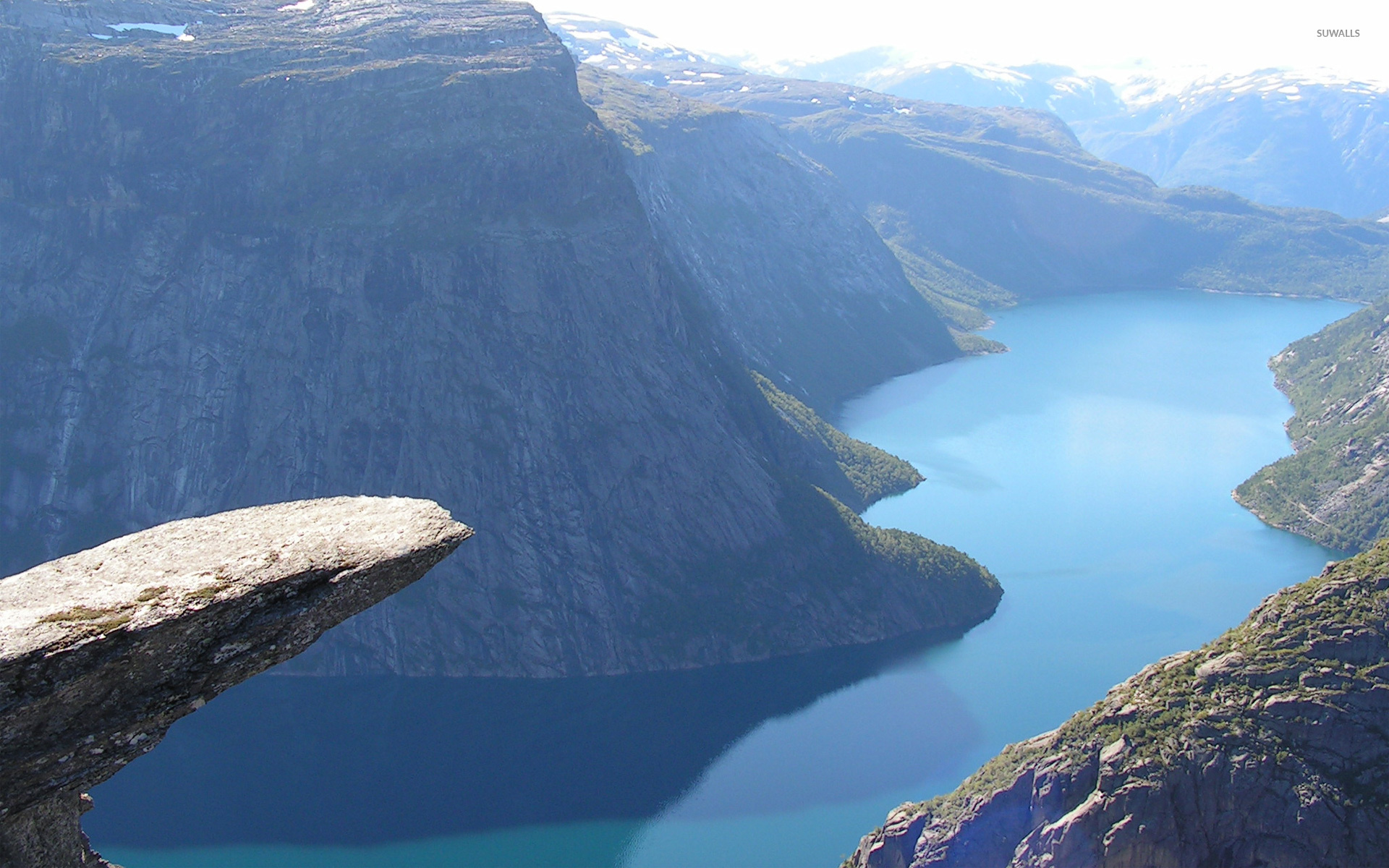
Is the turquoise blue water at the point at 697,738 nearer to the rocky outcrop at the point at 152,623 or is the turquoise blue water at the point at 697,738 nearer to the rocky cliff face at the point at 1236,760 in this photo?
the rocky cliff face at the point at 1236,760

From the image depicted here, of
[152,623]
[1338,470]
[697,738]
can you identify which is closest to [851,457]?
[1338,470]

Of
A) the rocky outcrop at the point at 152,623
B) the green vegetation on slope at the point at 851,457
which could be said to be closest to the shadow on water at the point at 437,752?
the green vegetation on slope at the point at 851,457

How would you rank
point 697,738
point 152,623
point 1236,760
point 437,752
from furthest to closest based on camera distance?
point 697,738, point 437,752, point 1236,760, point 152,623

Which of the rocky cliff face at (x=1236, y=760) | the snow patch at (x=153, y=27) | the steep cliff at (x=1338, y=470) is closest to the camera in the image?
the rocky cliff face at (x=1236, y=760)

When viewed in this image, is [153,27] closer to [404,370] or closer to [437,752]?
[404,370]

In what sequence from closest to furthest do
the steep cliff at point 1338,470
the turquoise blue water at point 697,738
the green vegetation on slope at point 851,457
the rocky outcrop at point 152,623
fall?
the rocky outcrop at point 152,623
the turquoise blue water at point 697,738
the steep cliff at point 1338,470
the green vegetation on slope at point 851,457

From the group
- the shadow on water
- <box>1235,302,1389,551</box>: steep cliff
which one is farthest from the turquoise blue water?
<box>1235,302,1389,551</box>: steep cliff

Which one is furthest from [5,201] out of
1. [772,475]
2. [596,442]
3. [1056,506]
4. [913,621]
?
[1056,506]
